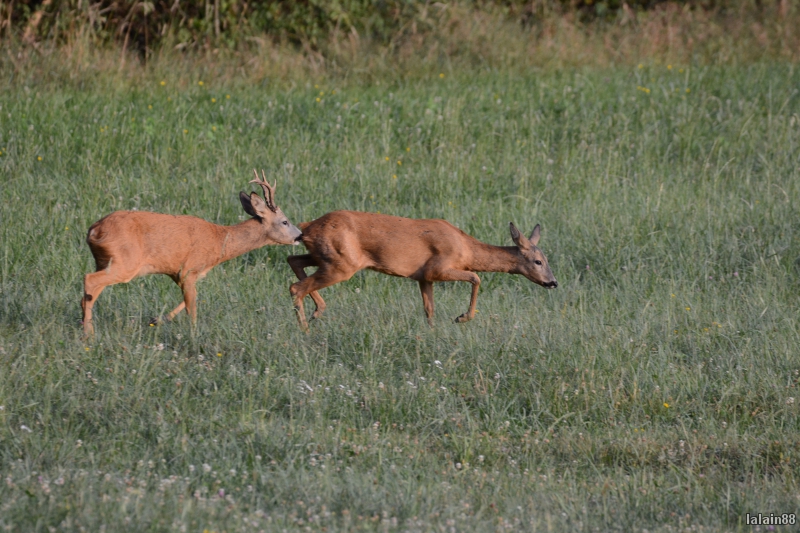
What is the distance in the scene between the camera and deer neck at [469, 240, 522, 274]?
23.9 feet

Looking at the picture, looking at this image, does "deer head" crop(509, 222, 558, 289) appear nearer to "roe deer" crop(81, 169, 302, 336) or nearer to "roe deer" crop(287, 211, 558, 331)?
"roe deer" crop(287, 211, 558, 331)

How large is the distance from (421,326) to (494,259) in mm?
992

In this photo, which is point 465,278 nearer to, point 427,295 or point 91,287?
point 427,295

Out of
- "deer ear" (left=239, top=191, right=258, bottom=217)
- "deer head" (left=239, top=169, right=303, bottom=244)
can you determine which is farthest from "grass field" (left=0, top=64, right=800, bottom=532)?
"deer ear" (left=239, top=191, right=258, bottom=217)

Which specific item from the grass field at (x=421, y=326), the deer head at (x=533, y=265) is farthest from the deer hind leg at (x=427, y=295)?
the deer head at (x=533, y=265)

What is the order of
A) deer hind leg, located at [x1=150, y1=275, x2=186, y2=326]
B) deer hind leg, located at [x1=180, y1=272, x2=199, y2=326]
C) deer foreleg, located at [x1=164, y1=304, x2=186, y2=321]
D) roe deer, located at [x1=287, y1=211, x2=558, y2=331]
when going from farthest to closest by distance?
roe deer, located at [x1=287, y1=211, x2=558, y2=331]
deer hind leg, located at [x1=180, y1=272, x2=199, y2=326]
deer foreleg, located at [x1=164, y1=304, x2=186, y2=321]
deer hind leg, located at [x1=150, y1=275, x2=186, y2=326]

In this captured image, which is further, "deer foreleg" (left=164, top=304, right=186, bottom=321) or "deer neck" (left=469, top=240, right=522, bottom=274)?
"deer neck" (left=469, top=240, right=522, bottom=274)

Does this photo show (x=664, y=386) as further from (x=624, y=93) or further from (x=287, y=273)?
(x=624, y=93)

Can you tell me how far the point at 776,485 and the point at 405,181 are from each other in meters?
5.35

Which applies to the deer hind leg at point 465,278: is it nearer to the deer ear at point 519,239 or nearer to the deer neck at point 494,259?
the deer neck at point 494,259

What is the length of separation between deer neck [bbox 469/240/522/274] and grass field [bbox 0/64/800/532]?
0.28 meters

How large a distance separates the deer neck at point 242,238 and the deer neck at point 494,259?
1495 mm

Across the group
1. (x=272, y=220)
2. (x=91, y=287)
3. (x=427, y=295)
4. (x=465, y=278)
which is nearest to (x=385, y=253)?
(x=427, y=295)

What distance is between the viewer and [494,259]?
24.0 ft
